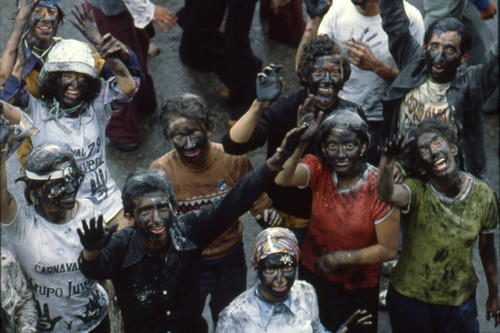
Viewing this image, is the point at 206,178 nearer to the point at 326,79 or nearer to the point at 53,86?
the point at 326,79

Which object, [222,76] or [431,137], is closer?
[431,137]

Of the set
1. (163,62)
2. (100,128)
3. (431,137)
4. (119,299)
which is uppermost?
(431,137)

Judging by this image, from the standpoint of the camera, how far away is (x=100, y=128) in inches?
199

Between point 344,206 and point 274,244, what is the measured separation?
54 cm

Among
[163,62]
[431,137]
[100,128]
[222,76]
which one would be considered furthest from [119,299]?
[163,62]

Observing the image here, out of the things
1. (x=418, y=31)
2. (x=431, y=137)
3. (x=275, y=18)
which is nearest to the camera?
(x=431, y=137)

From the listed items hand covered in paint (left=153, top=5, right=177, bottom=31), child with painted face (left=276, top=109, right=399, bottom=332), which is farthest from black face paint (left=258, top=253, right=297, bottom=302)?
hand covered in paint (left=153, top=5, right=177, bottom=31)

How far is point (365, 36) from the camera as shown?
5.55 m

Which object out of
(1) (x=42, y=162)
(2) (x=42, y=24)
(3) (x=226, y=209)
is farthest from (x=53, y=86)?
(3) (x=226, y=209)

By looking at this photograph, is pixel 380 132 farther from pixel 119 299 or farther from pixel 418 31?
pixel 119 299

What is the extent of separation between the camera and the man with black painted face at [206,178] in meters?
4.59

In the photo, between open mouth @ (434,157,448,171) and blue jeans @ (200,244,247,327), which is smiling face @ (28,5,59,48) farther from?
open mouth @ (434,157,448,171)

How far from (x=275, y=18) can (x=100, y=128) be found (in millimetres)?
3165

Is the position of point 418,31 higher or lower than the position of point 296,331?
higher
